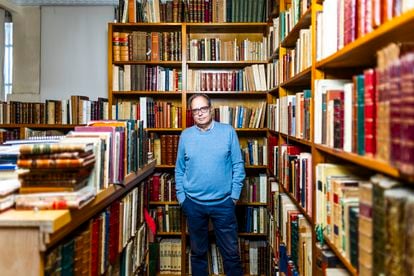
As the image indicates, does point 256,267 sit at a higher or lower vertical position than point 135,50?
lower

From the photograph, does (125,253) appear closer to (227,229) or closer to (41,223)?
(227,229)

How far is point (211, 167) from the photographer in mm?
3459

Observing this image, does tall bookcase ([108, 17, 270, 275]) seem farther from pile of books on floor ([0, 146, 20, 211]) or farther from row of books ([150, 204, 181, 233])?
pile of books on floor ([0, 146, 20, 211])

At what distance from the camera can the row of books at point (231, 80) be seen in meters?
4.35

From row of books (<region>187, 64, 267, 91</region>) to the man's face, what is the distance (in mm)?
926

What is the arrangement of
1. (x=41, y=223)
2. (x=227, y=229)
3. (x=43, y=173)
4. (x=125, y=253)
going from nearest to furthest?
(x=41, y=223)
(x=43, y=173)
(x=125, y=253)
(x=227, y=229)

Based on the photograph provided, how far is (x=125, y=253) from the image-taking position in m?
2.77

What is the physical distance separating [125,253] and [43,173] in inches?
52.7

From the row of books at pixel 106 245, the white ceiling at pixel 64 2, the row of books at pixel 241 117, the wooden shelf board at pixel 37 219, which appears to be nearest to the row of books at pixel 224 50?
the row of books at pixel 241 117

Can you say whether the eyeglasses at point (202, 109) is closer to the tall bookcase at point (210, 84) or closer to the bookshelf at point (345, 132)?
the bookshelf at point (345, 132)

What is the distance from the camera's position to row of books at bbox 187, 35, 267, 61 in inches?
172

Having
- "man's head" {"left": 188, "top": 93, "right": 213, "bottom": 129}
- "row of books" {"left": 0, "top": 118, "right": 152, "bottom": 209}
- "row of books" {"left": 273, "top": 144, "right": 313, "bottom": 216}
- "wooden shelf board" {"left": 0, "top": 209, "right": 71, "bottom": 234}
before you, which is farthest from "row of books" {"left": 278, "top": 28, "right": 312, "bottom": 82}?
"wooden shelf board" {"left": 0, "top": 209, "right": 71, "bottom": 234}

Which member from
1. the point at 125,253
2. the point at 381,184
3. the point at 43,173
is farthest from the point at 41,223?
the point at 125,253

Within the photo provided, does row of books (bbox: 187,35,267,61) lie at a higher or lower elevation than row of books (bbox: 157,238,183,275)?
higher
